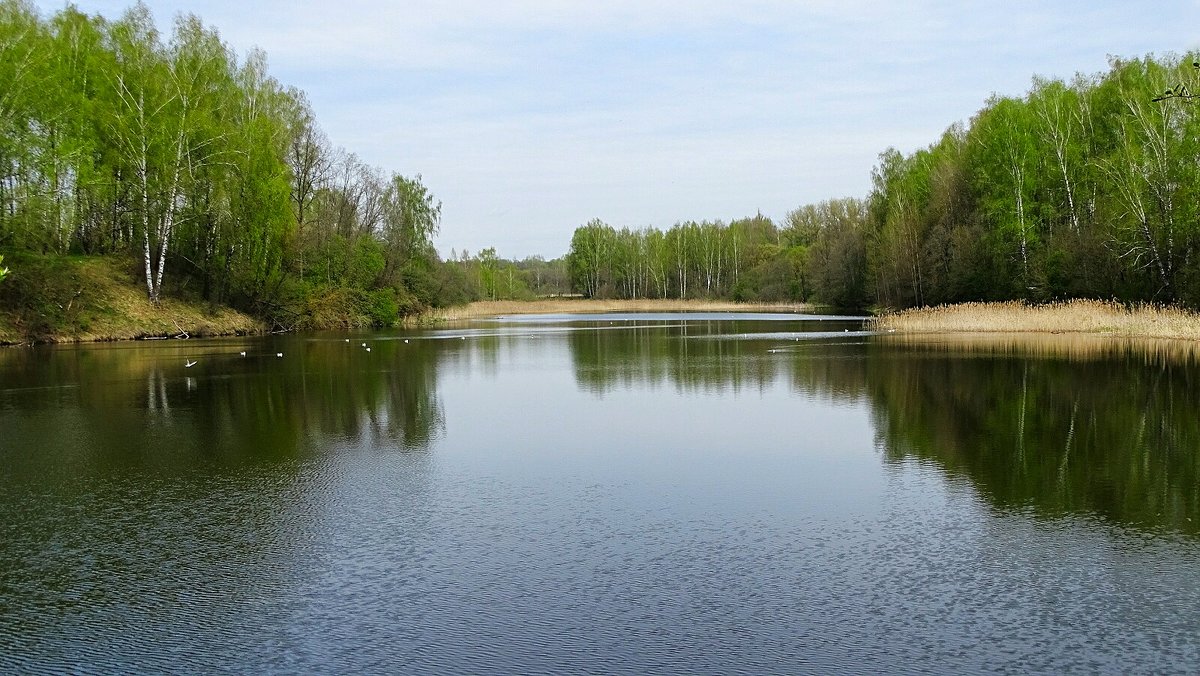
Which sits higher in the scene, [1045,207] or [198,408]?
[1045,207]

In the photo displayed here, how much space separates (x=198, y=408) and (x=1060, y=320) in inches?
1258

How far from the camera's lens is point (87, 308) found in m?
37.2

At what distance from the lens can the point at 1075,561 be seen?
22.1ft

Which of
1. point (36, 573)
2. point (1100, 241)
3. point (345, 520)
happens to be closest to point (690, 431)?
point (345, 520)

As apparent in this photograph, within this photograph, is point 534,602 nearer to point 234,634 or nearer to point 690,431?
point 234,634

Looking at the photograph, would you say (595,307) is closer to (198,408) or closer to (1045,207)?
(1045,207)

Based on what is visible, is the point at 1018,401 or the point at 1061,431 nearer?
the point at 1061,431

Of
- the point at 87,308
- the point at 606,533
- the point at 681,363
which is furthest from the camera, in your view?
the point at 87,308

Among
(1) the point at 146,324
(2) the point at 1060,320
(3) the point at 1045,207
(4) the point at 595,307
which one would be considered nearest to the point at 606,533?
(2) the point at 1060,320

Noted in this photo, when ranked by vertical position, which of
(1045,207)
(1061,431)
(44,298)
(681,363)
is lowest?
(1061,431)

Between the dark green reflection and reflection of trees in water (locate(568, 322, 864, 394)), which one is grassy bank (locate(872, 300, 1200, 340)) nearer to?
reflection of trees in water (locate(568, 322, 864, 394))

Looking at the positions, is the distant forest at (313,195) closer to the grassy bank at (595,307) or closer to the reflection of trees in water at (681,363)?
the grassy bank at (595,307)

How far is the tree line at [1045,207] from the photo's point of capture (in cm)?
3797

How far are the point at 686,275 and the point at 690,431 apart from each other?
111895mm
